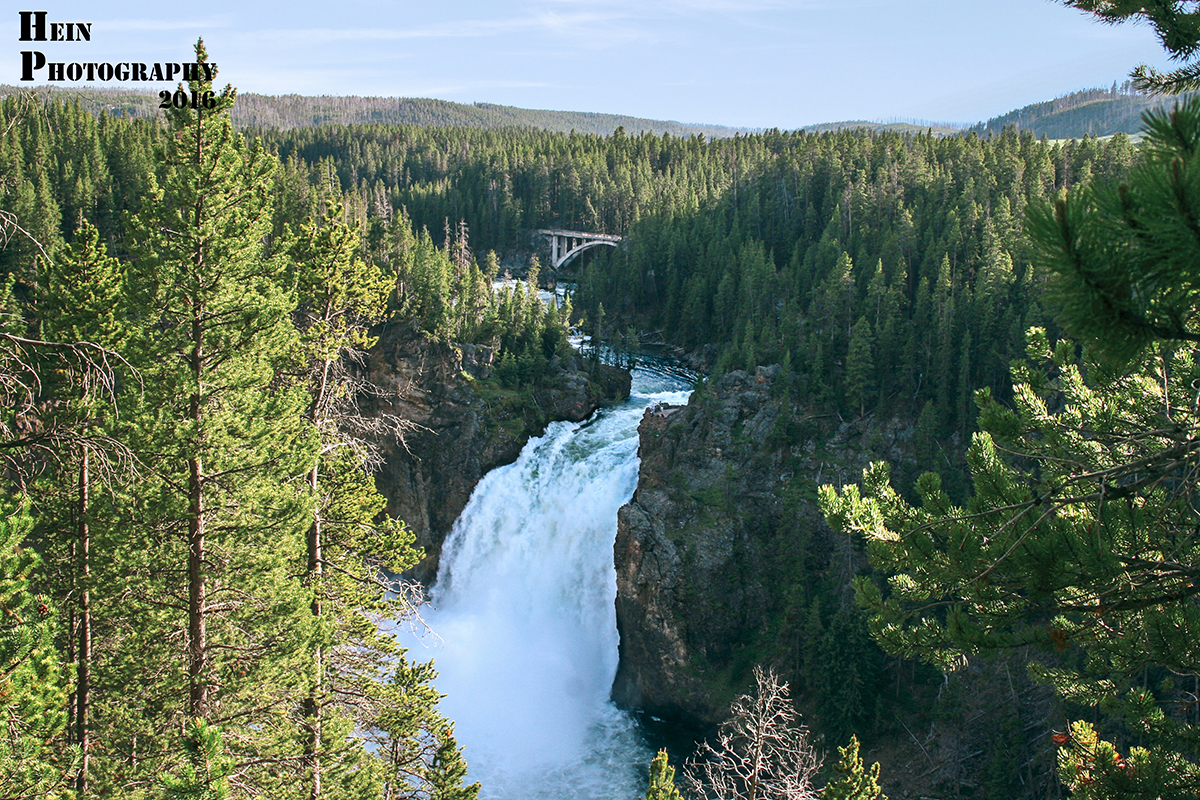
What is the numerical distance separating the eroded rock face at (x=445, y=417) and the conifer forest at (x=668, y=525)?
31.4 ft

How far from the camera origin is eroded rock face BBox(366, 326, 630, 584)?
48.7 metres

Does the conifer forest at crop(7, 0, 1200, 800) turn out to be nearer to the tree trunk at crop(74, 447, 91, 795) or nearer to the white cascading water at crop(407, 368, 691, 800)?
the tree trunk at crop(74, 447, 91, 795)

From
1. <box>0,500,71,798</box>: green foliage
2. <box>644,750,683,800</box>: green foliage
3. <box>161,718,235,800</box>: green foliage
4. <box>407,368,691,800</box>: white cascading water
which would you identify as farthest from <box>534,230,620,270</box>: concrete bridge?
<box>161,718,235,800</box>: green foliage

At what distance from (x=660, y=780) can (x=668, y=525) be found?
23942mm

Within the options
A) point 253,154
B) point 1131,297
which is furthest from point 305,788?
point 1131,297

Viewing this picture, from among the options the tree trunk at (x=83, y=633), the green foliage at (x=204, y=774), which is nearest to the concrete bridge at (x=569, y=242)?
the tree trunk at (x=83, y=633)

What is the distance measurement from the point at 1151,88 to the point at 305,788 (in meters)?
16.9

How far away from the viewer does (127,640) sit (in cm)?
1425

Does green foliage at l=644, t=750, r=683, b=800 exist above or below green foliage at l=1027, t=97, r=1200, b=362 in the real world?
below

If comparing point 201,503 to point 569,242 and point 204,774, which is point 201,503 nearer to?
point 204,774

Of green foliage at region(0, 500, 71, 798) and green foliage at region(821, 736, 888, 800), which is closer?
green foliage at region(0, 500, 71, 798)

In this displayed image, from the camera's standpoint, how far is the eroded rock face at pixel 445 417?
48.7 m

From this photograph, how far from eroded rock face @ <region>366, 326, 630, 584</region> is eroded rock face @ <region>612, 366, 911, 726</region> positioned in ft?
31.6

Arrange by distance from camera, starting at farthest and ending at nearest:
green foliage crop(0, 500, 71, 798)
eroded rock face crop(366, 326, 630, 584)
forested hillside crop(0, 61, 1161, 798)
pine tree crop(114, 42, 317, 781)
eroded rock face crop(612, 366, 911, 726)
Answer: eroded rock face crop(366, 326, 630, 584), eroded rock face crop(612, 366, 911, 726), pine tree crop(114, 42, 317, 781), forested hillside crop(0, 61, 1161, 798), green foliage crop(0, 500, 71, 798)
